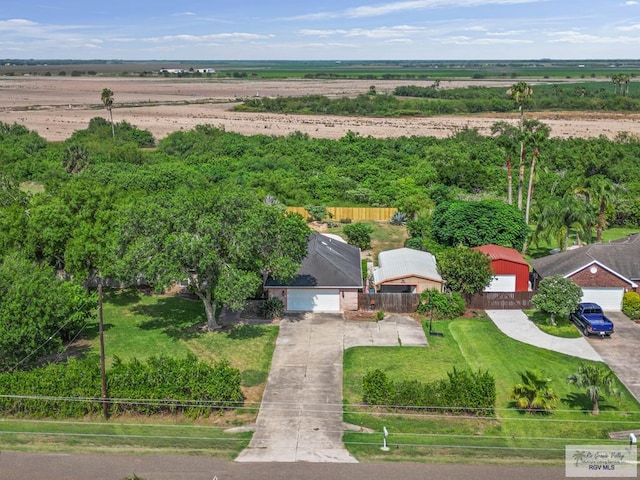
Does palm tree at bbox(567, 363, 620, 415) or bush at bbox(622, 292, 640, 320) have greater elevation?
palm tree at bbox(567, 363, 620, 415)

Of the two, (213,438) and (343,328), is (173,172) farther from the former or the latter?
(213,438)

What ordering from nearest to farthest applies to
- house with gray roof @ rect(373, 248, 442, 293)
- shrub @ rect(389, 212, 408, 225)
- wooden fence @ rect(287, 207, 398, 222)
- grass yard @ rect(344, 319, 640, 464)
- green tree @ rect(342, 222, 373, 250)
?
grass yard @ rect(344, 319, 640, 464), house with gray roof @ rect(373, 248, 442, 293), green tree @ rect(342, 222, 373, 250), shrub @ rect(389, 212, 408, 225), wooden fence @ rect(287, 207, 398, 222)

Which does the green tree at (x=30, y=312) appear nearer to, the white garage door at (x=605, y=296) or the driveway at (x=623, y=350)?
the driveway at (x=623, y=350)

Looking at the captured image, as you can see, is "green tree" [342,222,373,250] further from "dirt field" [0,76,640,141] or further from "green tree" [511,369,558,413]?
"dirt field" [0,76,640,141]

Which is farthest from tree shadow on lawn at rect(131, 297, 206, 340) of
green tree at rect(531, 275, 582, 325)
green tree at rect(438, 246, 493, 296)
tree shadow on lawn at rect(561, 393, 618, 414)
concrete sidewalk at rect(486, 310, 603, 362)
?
green tree at rect(531, 275, 582, 325)

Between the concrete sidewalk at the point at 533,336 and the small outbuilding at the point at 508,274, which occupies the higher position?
the small outbuilding at the point at 508,274

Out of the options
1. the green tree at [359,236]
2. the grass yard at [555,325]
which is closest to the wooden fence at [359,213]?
the green tree at [359,236]

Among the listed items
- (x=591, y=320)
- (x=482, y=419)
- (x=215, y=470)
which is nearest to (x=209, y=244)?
(x=215, y=470)
